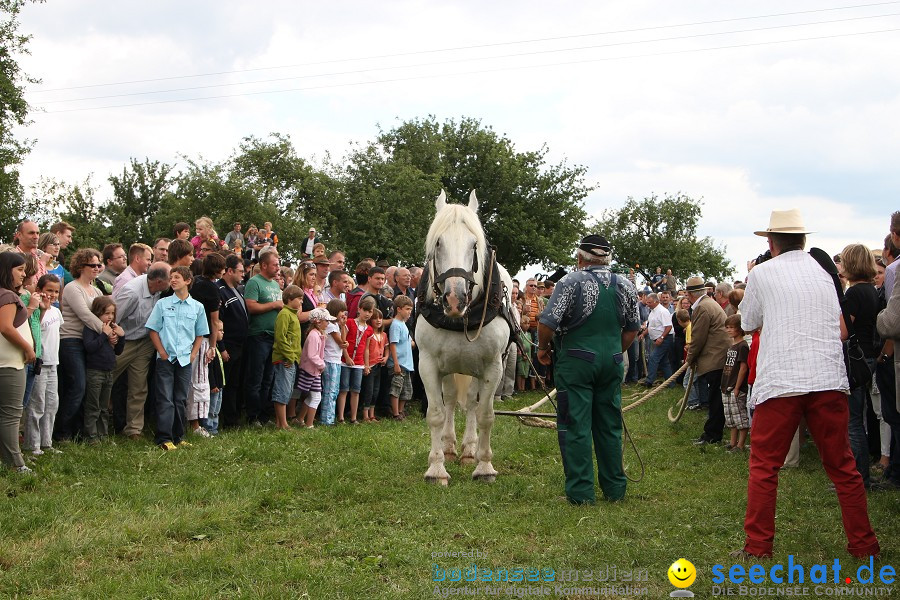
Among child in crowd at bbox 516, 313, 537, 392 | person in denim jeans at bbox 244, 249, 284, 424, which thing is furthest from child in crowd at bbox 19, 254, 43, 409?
child in crowd at bbox 516, 313, 537, 392

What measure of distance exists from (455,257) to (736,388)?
457 centimetres

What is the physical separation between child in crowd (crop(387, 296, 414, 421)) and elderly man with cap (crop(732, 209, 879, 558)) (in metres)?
7.72

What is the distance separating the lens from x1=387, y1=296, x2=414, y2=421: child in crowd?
40.8 ft

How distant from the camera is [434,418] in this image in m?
7.73

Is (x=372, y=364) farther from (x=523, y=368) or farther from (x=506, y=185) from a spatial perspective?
(x=506, y=185)

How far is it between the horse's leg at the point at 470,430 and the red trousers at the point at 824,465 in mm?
3757

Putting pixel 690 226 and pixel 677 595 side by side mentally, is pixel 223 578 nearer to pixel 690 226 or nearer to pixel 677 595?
pixel 677 595

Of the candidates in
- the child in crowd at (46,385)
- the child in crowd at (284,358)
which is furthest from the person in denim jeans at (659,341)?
the child in crowd at (46,385)

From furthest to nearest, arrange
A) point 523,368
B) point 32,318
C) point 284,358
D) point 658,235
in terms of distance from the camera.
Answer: point 658,235 < point 523,368 < point 284,358 < point 32,318

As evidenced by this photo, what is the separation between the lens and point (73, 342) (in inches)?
329

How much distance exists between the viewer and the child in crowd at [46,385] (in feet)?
25.3

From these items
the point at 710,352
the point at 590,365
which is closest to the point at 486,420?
the point at 590,365

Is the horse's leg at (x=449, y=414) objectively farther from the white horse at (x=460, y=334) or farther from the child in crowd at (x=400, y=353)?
the child in crowd at (x=400, y=353)

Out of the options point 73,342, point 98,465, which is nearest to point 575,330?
point 98,465
